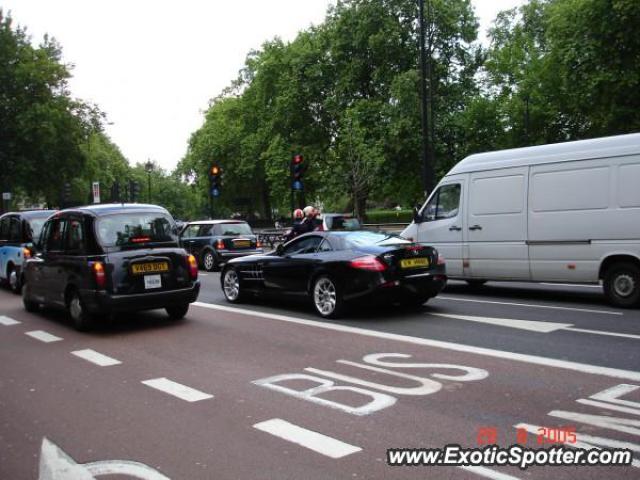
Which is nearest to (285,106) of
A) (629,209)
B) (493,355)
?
(629,209)

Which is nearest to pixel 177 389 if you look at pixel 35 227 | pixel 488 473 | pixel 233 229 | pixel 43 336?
pixel 488 473

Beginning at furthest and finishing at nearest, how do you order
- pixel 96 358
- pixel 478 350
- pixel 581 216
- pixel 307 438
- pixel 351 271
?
pixel 581 216 < pixel 351 271 < pixel 96 358 < pixel 478 350 < pixel 307 438

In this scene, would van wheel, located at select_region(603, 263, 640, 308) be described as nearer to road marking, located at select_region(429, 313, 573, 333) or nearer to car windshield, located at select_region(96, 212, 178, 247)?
road marking, located at select_region(429, 313, 573, 333)

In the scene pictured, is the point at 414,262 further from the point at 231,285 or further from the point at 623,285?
the point at 231,285

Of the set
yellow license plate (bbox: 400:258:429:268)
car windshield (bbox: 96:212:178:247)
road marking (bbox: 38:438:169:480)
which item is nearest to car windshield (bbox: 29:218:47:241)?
car windshield (bbox: 96:212:178:247)

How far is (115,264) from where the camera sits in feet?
28.0

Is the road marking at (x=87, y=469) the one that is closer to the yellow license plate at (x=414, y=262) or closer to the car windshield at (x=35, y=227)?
the yellow license plate at (x=414, y=262)

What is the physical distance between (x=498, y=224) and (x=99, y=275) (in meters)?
6.73

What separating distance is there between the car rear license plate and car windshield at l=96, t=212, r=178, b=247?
20.9 inches

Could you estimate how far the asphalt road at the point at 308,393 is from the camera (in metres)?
4.00

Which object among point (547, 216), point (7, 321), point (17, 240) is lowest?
point (7, 321)

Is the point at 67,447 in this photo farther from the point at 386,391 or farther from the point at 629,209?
the point at 629,209

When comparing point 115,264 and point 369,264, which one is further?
point 369,264

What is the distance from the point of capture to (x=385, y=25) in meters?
34.0
